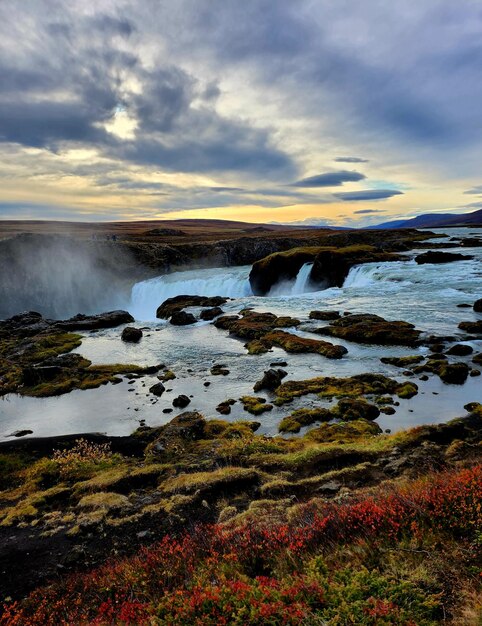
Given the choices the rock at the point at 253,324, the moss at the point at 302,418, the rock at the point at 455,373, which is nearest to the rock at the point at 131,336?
the rock at the point at 253,324

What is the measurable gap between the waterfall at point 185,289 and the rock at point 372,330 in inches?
1381

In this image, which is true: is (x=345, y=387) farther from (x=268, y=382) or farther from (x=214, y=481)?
(x=214, y=481)

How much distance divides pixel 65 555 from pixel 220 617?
755 cm

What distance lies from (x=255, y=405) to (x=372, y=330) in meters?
16.3

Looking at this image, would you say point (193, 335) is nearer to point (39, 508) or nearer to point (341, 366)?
point (341, 366)

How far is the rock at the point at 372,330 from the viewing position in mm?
32562

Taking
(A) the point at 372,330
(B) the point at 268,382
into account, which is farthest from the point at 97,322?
(A) the point at 372,330

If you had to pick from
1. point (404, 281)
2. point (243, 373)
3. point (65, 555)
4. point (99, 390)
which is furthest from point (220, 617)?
point (404, 281)

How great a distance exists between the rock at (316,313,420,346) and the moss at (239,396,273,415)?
558 inches

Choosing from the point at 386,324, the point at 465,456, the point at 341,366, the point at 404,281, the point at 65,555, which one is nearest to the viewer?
the point at 65,555

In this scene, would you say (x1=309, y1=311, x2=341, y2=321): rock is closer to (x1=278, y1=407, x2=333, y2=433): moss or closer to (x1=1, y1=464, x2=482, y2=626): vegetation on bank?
(x1=278, y1=407, x2=333, y2=433): moss

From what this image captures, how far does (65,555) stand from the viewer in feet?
35.6

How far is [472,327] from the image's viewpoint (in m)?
32.4

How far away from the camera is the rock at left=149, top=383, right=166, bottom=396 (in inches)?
1068
